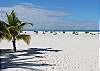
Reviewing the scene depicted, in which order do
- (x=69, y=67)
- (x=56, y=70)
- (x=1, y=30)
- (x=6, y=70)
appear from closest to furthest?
(x=6, y=70) < (x=56, y=70) < (x=69, y=67) < (x=1, y=30)

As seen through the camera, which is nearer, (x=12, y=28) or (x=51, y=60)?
(x=51, y=60)

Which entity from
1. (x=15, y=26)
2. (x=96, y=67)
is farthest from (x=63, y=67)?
(x=15, y=26)

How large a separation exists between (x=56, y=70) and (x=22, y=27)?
6506 mm

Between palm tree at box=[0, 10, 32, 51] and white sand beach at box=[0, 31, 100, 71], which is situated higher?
palm tree at box=[0, 10, 32, 51]

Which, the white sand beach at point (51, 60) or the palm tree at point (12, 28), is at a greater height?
the palm tree at point (12, 28)

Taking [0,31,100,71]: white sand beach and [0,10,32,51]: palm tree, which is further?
[0,10,32,51]: palm tree

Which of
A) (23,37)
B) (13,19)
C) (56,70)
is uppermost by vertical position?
(13,19)

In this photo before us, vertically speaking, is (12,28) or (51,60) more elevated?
(12,28)

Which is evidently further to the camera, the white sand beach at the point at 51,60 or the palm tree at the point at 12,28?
the palm tree at the point at 12,28

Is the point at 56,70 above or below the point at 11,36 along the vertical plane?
below

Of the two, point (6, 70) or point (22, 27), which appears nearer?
point (6, 70)

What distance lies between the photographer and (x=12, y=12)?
49.0ft

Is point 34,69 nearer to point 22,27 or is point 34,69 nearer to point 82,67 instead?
Answer: point 82,67

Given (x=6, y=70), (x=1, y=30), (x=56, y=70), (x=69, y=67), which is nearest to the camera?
(x=6, y=70)
